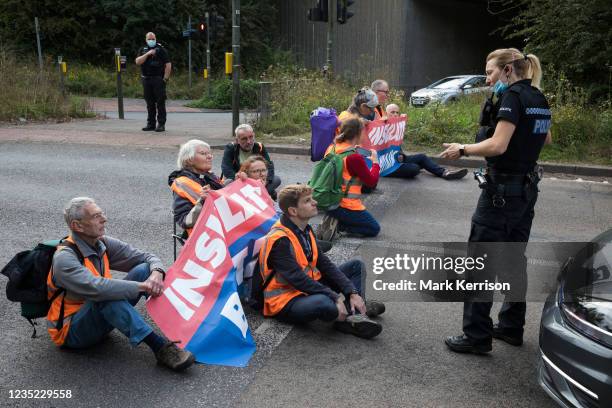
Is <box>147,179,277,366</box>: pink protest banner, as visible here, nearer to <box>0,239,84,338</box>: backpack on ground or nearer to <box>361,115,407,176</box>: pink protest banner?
<box>0,239,84,338</box>: backpack on ground

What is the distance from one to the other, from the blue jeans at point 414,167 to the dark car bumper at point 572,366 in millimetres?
6498

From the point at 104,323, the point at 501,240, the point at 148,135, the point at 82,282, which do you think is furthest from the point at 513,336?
the point at 148,135

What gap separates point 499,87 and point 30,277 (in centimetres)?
301

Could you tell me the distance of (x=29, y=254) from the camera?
3.85 metres

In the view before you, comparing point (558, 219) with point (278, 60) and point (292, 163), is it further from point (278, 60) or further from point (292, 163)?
point (278, 60)

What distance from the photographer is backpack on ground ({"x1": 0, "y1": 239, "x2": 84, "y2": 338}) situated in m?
3.78

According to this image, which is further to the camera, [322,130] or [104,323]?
[322,130]

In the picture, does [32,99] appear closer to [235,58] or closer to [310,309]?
[235,58]

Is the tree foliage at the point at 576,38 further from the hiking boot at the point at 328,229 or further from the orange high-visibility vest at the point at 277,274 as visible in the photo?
the orange high-visibility vest at the point at 277,274

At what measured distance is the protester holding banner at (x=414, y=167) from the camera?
9844 millimetres

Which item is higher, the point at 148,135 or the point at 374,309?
Answer: the point at 148,135

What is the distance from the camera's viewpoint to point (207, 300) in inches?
162

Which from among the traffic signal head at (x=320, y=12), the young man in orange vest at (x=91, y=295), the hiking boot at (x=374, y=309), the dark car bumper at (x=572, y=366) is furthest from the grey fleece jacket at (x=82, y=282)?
the traffic signal head at (x=320, y=12)

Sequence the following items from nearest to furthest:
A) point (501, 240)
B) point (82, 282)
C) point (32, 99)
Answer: point (82, 282), point (501, 240), point (32, 99)
